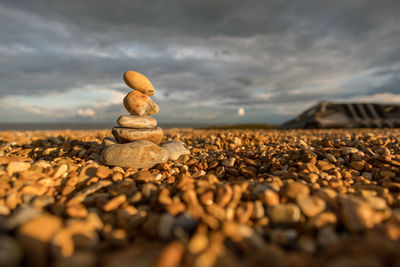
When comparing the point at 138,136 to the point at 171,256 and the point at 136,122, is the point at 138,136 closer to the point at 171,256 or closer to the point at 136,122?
the point at 136,122

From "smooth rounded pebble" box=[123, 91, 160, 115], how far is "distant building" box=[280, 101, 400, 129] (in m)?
12.2

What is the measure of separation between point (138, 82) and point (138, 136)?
105 centimetres

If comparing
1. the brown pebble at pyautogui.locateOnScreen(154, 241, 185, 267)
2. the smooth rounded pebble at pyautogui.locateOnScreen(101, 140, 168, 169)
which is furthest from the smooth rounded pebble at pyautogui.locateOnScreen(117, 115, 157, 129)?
the brown pebble at pyautogui.locateOnScreen(154, 241, 185, 267)

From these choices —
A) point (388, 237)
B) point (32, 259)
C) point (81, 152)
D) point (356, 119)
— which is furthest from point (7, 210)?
point (356, 119)

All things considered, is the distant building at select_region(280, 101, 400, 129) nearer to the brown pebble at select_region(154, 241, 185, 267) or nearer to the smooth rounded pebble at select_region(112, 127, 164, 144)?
the smooth rounded pebble at select_region(112, 127, 164, 144)

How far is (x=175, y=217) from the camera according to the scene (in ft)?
5.32

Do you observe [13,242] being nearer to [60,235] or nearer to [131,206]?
[60,235]

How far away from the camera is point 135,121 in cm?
394

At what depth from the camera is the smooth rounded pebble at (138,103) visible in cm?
389

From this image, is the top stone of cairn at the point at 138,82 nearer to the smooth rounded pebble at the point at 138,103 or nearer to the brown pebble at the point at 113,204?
the smooth rounded pebble at the point at 138,103

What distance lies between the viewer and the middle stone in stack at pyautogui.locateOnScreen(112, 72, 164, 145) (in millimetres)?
3828

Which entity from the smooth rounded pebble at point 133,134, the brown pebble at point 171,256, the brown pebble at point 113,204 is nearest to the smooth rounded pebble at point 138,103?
the smooth rounded pebble at point 133,134

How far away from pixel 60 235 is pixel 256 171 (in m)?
2.83

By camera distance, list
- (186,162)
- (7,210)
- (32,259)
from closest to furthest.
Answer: (32,259), (7,210), (186,162)
